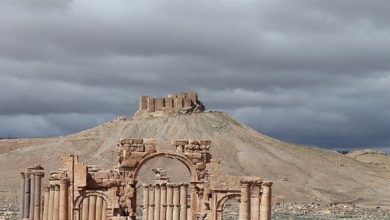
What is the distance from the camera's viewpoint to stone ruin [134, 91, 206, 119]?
132m

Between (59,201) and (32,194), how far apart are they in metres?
1.54

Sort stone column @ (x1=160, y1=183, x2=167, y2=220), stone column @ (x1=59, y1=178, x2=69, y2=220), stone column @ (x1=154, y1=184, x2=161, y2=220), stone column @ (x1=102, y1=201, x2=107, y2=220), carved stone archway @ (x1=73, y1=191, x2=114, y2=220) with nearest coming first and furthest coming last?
stone column @ (x1=59, y1=178, x2=69, y2=220) < carved stone archway @ (x1=73, y1=191, x2=114, y2=220) < stone column @ (x1=102, y1=201, x2=107, y2=220) < stone column @ (x1=160, y1=183, x2=167, y2=220) < stone column @ (x1=154, y1=184, x2=161, y2=220)


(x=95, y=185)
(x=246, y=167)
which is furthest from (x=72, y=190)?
(x=246, y=167)

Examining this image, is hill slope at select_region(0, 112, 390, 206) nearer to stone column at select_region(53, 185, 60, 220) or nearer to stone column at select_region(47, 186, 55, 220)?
stone column at select_region(47, 186, 55, 220)

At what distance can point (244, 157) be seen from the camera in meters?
119

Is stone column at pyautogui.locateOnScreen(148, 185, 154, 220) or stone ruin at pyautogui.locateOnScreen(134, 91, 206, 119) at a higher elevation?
stone ruin at pyautogui.locateOnScreen(134, 91, 206, 119)

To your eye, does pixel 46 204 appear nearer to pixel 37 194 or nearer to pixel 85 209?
pixel 85 209

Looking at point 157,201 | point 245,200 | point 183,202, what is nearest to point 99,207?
point 157,201

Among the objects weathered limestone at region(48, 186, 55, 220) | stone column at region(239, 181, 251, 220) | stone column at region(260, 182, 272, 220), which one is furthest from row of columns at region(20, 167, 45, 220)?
stone column at region(260, 182, 272, 220)

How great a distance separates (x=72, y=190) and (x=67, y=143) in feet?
328

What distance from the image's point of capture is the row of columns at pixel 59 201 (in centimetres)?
3428

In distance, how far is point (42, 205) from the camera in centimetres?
3628

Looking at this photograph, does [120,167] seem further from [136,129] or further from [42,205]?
[136,129]

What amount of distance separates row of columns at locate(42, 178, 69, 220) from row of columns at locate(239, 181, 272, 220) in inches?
280
